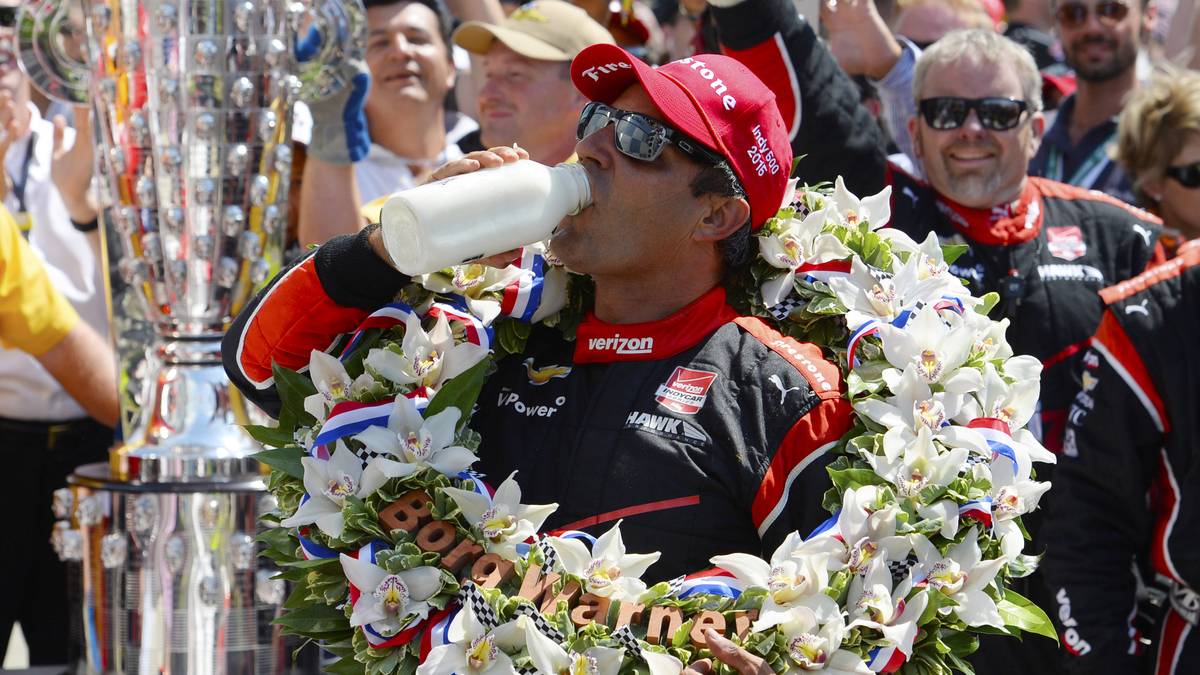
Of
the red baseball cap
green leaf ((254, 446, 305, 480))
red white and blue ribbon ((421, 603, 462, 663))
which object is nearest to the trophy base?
green leaf ((254, 446, 305, 480))

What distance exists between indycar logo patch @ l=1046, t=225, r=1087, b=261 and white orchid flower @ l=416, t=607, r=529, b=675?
251 cm

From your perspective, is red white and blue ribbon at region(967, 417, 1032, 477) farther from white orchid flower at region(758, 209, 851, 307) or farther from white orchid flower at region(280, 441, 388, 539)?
white orchid flower at region(280, 441, 388, 539)

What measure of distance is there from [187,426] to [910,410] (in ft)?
6.92

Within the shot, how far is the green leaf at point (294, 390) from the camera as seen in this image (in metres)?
2.84

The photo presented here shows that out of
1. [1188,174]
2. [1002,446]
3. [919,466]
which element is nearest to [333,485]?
[919,466]

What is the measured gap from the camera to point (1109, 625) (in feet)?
12.2

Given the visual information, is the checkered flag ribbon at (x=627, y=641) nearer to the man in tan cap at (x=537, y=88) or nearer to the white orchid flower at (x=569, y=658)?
the white orchid flower at (x=569, y=658)

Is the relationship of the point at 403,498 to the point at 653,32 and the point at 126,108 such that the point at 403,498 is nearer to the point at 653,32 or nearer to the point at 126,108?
the point at 126,108

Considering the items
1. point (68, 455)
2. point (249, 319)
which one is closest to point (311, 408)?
point (249, 319)

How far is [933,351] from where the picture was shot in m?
2.71

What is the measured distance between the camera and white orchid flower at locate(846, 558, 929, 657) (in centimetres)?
241

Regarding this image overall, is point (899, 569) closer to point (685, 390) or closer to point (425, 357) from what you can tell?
point (685, 390)

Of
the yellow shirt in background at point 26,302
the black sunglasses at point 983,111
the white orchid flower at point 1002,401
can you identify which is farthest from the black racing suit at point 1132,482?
the yellow shirt in background at point 26,302

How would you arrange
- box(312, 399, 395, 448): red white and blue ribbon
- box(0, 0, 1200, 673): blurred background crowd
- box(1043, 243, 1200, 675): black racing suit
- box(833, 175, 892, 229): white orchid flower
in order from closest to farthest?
box(312, 399, 395, 448): red white and blue ribbon < box(833, 175, 892, 229): white orchid flower < box(1043, 243, 1200, 675): black racing suit < box(0, 0, 1200, 673): blurred background crowd
